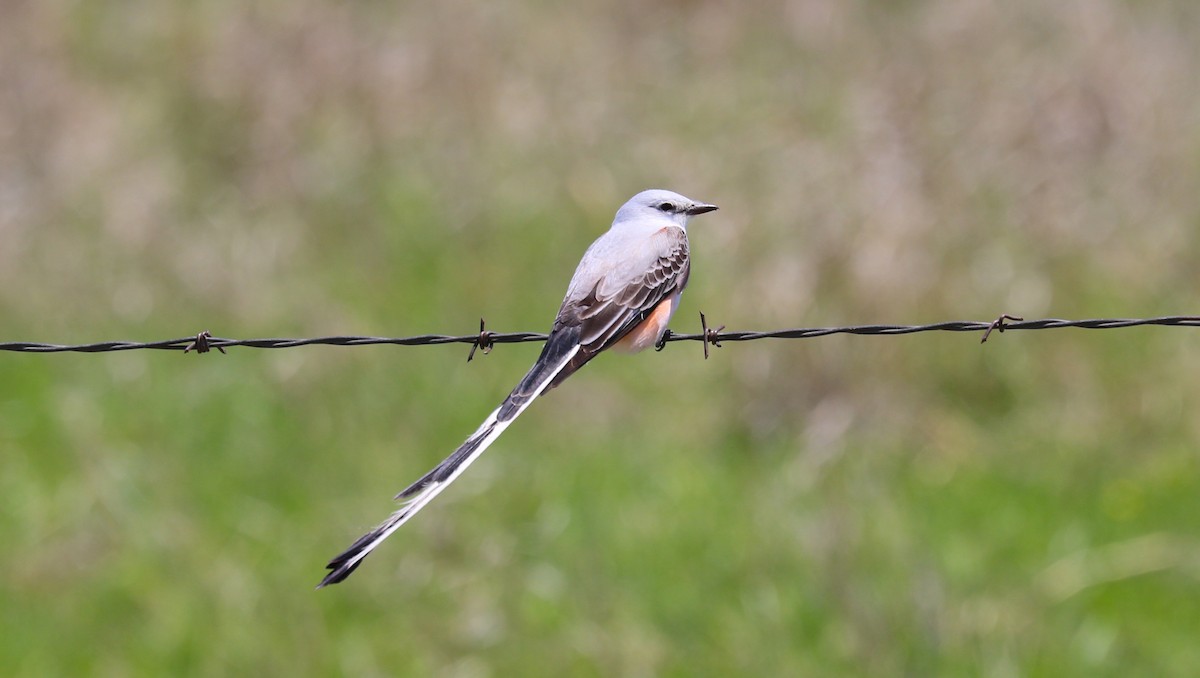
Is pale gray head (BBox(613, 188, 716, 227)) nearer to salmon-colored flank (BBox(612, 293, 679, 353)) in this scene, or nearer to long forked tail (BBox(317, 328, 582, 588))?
salmon-colored flank (BBox(612, 293, 679, 353))

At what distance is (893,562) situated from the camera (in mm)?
7273

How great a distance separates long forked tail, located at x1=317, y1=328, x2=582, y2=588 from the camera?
3.60 metres

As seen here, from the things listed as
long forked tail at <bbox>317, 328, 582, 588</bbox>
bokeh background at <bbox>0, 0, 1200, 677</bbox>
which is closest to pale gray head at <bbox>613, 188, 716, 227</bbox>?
long forked tail at <bbox>317, 328, 582, 588</bbox>

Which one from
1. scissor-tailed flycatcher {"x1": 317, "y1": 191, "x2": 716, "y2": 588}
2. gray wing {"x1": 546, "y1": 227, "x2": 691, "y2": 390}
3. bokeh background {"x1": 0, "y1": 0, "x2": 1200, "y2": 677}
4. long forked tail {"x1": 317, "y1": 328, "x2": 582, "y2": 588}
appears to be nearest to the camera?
long forked tail {"x1": 317, "y1": 328, "x2": 582, "y2": 588}

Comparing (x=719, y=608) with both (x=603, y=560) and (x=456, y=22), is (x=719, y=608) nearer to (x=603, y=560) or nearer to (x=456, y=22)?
(x=603, y=560)

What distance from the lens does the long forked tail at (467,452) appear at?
3602 mm

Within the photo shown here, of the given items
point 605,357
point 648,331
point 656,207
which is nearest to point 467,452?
point 648,331

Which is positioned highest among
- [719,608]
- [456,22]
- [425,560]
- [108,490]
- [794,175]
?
[456,22]

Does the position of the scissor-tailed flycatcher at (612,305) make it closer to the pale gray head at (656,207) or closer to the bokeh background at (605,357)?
the pale gray head at (656,207)

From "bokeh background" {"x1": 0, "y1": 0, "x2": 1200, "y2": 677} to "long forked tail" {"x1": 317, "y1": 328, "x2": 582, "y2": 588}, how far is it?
2.70 meters

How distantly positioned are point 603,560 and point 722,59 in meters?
5.85

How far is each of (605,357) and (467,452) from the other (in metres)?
5.18

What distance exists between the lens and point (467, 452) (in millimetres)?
4121

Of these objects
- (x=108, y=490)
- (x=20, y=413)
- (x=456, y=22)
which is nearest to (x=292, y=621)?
(x=108, y=490)
